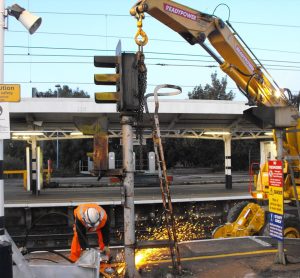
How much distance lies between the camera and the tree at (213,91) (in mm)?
60188

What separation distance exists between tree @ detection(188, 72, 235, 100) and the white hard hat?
53.9 m

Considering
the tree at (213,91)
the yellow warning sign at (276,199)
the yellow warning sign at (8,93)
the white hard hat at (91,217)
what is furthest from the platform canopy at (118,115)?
the tree at (213,91)

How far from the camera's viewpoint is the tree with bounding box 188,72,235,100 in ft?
197

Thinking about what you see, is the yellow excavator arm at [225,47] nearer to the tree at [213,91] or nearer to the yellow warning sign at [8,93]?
the yellow warning sign at [8,93]

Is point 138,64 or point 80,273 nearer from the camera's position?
point 80,273

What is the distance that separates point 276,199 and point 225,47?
11.3 feet

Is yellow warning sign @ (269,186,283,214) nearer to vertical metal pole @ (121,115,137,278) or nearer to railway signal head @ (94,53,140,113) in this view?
vertical metal pole @ (121,115,137,278)

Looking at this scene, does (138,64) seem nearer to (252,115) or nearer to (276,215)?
(252,115)

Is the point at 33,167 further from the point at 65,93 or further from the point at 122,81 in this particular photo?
the point at 65,93

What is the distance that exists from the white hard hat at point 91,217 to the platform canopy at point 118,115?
10.6 m

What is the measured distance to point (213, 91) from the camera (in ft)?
199

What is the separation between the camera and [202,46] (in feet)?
28.5

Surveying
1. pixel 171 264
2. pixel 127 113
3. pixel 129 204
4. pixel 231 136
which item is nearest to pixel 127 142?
pixel 127 113

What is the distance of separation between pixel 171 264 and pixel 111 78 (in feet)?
10.4
